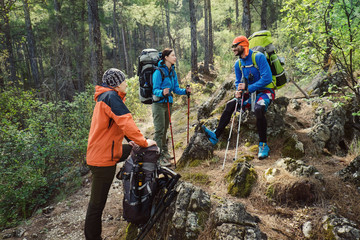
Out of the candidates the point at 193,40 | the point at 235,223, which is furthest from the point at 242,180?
the point at 193,40

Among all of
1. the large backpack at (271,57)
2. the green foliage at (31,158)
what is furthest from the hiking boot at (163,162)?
the green foliage at (31,158)

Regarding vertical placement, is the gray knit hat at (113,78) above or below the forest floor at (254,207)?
above

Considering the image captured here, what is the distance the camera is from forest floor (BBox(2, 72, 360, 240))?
262 centimetres

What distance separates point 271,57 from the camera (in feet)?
14.9

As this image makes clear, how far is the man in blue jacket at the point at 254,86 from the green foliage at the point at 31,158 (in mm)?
4599

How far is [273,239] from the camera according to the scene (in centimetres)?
234

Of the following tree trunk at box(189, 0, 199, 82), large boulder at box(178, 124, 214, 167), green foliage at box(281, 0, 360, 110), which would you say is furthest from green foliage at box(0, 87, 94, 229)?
tree trunk at box(189, 0, 199, 82)

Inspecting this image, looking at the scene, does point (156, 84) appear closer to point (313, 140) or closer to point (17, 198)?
point (313, 140)

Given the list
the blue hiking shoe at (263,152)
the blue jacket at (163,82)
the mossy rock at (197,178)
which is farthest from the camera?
the blue jacket at (163,82)

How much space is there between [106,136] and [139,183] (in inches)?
29.9

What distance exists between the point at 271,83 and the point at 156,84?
2381 mm

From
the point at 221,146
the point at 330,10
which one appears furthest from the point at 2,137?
the point at 330,10

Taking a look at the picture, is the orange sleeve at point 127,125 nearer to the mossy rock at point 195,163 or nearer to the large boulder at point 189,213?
the large boulder at point 189,213

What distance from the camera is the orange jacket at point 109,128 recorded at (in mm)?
2635
